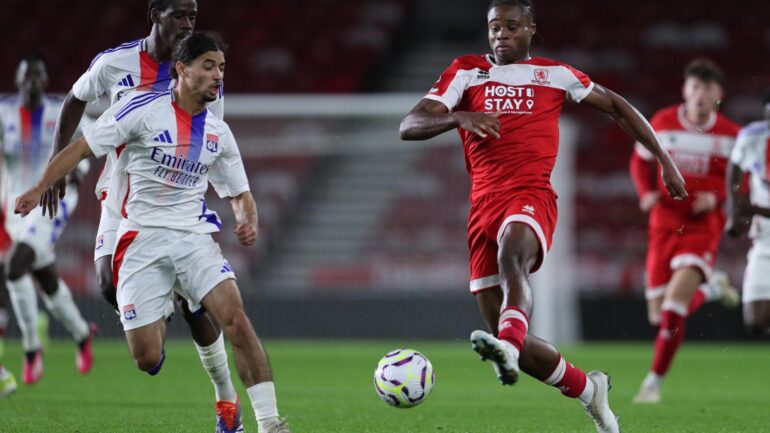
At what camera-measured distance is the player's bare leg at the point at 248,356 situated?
532cm

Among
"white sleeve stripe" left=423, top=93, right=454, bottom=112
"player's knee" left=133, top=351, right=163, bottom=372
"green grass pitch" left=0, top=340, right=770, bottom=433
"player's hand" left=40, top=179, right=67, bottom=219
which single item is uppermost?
"white sleeve stripe" left=423, top=93, right=454, bottom=112

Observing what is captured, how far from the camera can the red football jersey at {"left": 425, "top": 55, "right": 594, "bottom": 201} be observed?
5.81 metres

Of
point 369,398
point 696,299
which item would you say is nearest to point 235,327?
point 369,398

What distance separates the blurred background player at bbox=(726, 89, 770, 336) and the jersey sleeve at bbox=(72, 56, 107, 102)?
4247mm

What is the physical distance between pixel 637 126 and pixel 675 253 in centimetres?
331

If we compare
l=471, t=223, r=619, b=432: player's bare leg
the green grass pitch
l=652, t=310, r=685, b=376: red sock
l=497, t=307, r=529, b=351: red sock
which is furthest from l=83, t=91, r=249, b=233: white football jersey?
l=652, t=310, r=685, b=376: red sock

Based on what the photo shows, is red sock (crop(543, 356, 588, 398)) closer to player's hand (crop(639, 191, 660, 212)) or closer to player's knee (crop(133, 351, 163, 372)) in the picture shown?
player's knee (crop(133, 351, 163, 372))

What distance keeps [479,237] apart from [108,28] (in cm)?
1497

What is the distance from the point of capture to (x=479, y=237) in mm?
5820

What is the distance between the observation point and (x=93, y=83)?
6707 mm

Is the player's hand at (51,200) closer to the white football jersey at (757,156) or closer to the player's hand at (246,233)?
the player's hand at (246,233)

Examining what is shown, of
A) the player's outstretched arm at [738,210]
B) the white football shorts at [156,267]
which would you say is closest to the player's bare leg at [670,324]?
the player's outstretched arm at [738,210]

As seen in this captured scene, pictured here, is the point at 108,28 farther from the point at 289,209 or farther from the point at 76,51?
the point at 289,209

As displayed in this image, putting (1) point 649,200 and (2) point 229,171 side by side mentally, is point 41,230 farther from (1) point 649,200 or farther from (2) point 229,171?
(1) point 649,200
